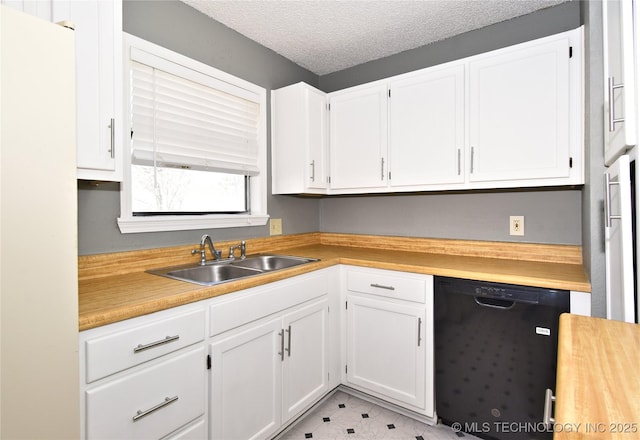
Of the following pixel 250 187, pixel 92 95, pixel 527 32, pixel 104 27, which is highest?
pixel 527 32

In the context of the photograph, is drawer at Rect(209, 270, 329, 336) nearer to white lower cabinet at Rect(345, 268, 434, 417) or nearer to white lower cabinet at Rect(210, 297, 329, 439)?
white lower cabinet at Rect(210, 297, 329, 439)

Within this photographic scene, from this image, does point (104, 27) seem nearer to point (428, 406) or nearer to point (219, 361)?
point (219, 361)

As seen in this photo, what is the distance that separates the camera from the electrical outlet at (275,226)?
2.52 m

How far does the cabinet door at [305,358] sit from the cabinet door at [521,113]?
1.29 metres

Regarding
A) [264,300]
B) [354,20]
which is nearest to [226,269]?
[264,300]

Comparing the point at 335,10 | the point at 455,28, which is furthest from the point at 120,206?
the point at 455,28

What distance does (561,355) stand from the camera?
27.5 inches

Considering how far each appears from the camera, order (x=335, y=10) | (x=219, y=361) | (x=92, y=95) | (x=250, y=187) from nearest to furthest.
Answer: (x=92, y=95), (x=219, y=361), (x=335, y=10), (x=250, y=187)

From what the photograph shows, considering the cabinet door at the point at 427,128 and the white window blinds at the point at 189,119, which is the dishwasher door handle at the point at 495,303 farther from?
the white window blinds at the point at 189,119

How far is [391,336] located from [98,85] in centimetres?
190

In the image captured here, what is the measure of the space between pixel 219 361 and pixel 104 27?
1.42m

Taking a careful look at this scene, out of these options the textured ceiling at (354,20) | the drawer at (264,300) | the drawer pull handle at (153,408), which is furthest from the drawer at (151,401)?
the textured ceiling at (354,20)

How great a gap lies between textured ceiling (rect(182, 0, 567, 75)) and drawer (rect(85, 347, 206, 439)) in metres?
1.93

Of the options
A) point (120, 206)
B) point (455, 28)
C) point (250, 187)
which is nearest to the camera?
point (120, 206)
